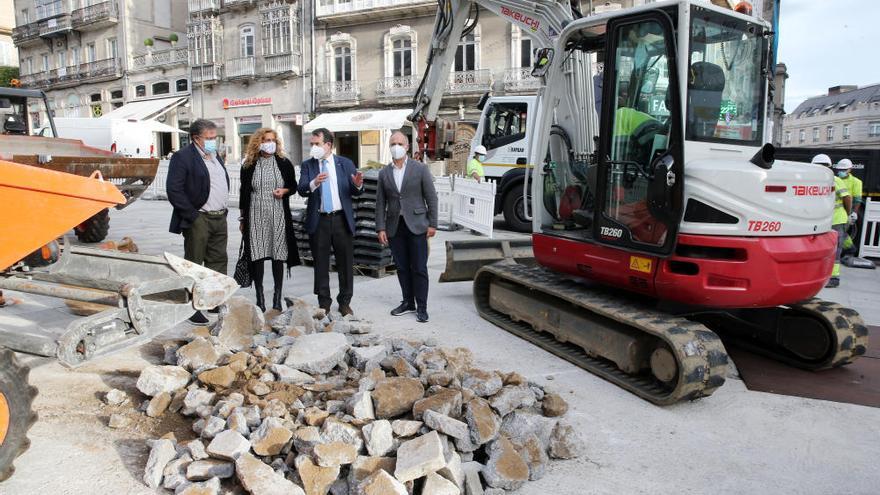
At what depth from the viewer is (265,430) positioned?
3174 mm

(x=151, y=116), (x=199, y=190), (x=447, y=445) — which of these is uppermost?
(x=151, y=116)

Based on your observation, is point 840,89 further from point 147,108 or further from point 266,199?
point 266,199

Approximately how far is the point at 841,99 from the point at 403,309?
9689 centimetres

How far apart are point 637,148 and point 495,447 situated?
252 cm

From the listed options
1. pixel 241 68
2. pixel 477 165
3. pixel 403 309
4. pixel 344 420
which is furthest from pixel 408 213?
pixel 241 68

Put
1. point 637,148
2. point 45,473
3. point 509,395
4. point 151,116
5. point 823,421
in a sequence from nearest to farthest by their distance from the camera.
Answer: point 45,473
point 509,395
point 823,421
point 637,148
point 151,116

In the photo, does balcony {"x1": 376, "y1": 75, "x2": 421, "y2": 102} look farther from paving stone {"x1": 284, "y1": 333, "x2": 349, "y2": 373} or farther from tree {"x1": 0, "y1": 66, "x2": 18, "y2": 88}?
tree {"x1": 0, "y1": 66, "x2": 18, "y2": 88}

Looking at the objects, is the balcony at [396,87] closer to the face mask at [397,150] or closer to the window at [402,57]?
the window at [402,57]

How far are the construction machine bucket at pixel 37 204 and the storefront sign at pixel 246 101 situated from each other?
28.8 metres

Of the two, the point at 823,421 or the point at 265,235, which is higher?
the point at 265,235

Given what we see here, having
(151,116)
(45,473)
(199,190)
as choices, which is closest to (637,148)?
(199,190)

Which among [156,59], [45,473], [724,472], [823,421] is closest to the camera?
[45,473]

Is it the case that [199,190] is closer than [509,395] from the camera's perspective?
No

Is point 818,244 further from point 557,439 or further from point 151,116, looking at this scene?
point 151,116
